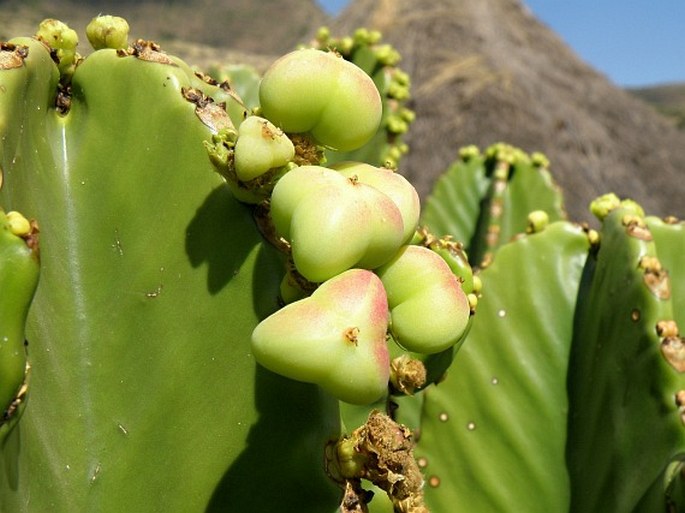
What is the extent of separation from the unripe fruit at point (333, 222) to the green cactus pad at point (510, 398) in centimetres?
60

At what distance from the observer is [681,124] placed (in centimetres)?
2412

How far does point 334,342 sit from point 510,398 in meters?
0.67

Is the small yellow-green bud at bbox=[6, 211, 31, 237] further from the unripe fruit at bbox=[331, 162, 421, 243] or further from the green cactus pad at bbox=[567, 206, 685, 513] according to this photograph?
the green cactus pad at bbox=[567, 206, 685, 513]

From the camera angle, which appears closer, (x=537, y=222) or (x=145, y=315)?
(x=145, y=315)

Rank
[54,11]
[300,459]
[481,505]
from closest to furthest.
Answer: [300,459] < [481,505] < [54,11]


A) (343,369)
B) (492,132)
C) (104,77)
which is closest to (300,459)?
(343,369)

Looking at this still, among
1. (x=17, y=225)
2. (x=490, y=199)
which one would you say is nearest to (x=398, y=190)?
(x=17, y=225)

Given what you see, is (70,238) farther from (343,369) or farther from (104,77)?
(343,369)

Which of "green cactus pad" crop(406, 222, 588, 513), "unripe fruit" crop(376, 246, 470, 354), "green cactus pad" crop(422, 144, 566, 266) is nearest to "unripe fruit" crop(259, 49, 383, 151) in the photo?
"unripe fruit" crop(376, 246, 470, 354)

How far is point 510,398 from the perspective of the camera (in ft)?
3.54

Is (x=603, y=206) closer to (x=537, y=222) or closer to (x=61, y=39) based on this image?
(x=537, y=222)

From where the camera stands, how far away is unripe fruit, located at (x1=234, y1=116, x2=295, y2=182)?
558mm

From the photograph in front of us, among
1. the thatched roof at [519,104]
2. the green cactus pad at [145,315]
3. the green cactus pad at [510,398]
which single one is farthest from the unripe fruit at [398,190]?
the thatched roof at [519,104]

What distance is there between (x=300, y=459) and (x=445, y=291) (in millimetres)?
198
